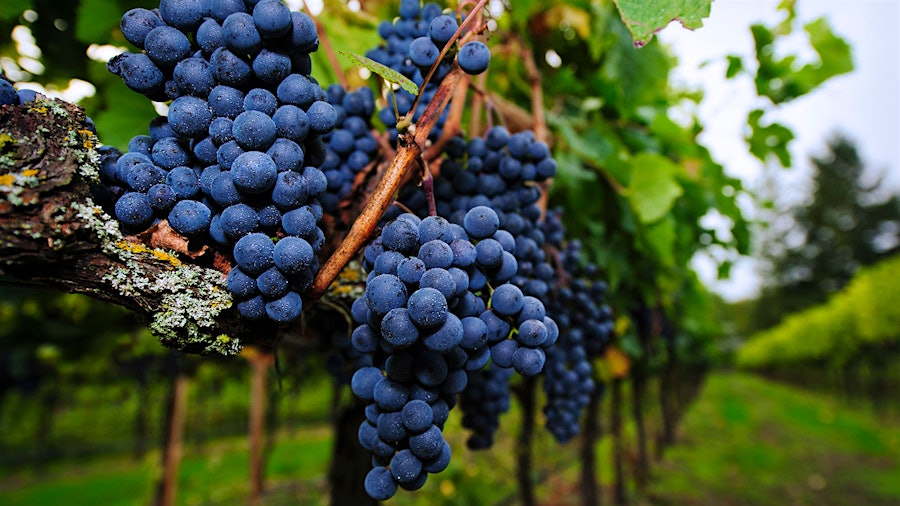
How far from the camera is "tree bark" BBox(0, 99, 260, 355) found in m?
0.72

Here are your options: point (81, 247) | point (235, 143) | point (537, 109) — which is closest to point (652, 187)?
point (537, 109)

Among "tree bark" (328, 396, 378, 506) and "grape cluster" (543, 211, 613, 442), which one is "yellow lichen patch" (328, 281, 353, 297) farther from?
"tree bark" (328, 396, 378, 506)

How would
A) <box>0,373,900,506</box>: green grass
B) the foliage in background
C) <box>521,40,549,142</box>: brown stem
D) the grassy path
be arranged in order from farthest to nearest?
the foliage in background, the grassy path, <box>0,373,900,506</box>: green grass, <box>521,40,549,142</box>: brown stem

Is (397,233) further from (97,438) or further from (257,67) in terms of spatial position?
(97,438)

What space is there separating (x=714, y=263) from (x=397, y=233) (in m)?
3.79

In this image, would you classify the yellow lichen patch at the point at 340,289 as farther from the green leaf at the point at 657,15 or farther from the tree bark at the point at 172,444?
the tree bark at the point at 172,444

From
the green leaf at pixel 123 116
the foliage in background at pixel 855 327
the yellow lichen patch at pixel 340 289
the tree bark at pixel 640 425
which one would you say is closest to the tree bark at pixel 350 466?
the yellow lichen patch at pixel 340 289

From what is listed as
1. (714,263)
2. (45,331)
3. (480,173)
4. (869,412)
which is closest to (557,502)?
(714,263)

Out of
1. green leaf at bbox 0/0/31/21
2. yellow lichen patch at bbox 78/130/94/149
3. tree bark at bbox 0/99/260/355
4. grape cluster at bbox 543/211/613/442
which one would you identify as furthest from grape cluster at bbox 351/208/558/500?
green leaf at bbox 0/0/31/21

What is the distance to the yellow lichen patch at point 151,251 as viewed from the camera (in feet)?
2.71

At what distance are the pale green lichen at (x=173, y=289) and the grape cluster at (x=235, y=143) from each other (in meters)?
0.04

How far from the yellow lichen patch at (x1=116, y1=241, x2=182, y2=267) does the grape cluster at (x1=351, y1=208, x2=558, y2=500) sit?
0.31m

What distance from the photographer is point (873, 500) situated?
35.7 ft

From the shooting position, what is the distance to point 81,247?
78 cm
